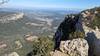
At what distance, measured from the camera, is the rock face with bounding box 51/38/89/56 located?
39531 millimetres

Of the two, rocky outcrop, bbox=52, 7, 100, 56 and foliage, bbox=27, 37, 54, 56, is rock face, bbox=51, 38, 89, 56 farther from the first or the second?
foliage, bbox=27, 37, 54, 56

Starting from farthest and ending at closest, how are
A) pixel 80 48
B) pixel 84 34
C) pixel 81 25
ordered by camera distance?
pixel 81 25, pixel 84 34, pixel 80 48

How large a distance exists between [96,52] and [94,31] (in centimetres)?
524

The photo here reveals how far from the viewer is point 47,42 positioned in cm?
4206

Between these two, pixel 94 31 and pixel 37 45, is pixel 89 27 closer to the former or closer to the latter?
pixel 94 31

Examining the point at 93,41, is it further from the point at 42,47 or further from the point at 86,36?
the point at 42,47

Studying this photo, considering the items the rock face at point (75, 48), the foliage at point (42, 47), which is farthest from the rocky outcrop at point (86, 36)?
the foliage at point (42, 47)

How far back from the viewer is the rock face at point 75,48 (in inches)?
1556

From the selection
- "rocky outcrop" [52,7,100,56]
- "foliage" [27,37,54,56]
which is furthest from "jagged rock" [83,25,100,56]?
"foliage" [27,37,54,56]

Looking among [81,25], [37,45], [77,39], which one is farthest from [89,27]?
[37,45]

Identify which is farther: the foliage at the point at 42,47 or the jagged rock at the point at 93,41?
the foliage at the point at 42,47

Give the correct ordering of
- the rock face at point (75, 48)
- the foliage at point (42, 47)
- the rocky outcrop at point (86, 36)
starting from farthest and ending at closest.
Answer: the foliage at point (42, 47)
the rocky outcrop at point (86, 36)
the rock face at point (75, 48)

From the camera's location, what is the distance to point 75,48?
39.9 metres

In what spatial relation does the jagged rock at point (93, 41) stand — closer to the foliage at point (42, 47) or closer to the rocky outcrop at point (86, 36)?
the rocky outcrop at point (86, 36)
